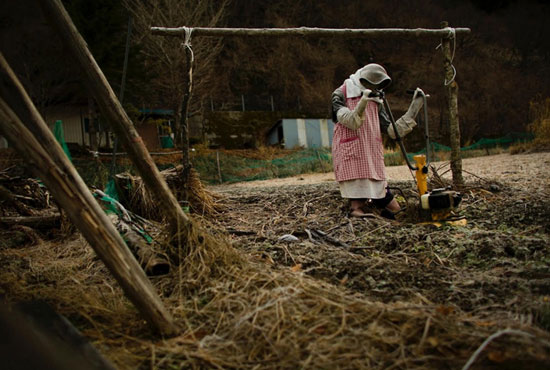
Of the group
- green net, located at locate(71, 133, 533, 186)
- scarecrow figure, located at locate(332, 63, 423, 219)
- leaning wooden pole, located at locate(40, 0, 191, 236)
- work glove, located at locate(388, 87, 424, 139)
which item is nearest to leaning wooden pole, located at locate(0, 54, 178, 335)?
leaning wooden pole, located at locate(40, 0, 191, 236)

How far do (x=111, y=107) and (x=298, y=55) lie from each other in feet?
81.3

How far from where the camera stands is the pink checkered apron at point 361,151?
4176 mm

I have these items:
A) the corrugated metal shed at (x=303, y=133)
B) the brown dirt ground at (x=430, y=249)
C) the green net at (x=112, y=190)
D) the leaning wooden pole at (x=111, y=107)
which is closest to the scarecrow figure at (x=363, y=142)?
the brown dirt ground at (x=430, y=249)

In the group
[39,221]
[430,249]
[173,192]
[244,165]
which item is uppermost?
[244,165]

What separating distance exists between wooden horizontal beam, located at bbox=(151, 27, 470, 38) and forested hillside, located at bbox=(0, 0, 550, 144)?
9767mm

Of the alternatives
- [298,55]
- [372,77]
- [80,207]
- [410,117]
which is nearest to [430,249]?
[410,117]

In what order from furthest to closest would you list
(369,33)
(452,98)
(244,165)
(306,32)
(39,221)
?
(244,165) < (452,98) < (369,33) < (306,32) < (39,221)

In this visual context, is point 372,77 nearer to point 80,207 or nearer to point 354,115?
point 354,115

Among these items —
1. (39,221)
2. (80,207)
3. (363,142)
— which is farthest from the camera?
(363,142)

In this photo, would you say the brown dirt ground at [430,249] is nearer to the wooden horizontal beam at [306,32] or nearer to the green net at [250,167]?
the wooden horizontal beam at [306,32]

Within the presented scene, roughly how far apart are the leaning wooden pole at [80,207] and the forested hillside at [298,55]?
1228cm

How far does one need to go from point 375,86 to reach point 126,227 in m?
2.87

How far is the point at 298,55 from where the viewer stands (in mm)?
25438

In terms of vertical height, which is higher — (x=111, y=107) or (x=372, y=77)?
(x=372, y=77)
